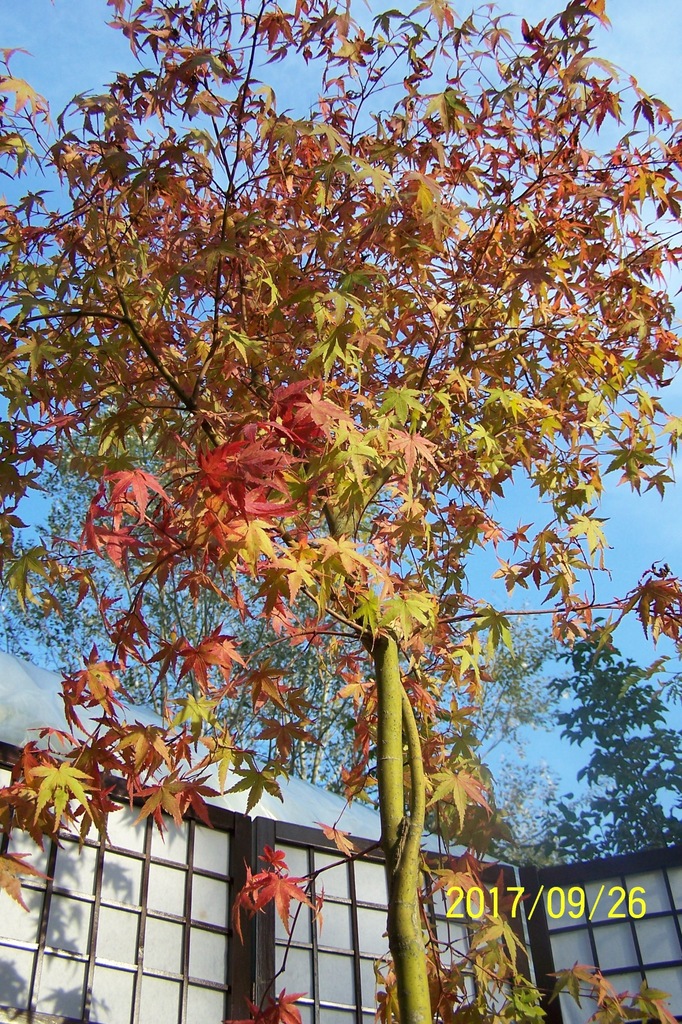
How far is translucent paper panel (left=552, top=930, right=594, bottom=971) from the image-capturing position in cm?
380

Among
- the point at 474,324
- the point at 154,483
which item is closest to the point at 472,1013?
the point at 154,483

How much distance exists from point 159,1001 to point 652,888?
2.07 metres

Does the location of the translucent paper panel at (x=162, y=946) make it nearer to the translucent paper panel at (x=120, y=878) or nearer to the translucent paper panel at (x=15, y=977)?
the translucent paper panel at (x=120, y=878)

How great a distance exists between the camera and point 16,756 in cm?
273

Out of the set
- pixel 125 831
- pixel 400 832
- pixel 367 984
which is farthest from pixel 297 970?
pixel 400 832

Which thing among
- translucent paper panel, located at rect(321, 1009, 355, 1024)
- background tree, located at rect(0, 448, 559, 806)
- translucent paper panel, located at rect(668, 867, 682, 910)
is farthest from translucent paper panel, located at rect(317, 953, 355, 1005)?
background tree, located at rect(0, 448, 559, 806)

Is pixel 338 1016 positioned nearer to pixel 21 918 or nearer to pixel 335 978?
pixel 335 978

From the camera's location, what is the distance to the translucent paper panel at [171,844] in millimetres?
3111

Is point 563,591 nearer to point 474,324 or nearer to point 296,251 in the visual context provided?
point 474,324

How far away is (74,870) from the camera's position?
286 cm

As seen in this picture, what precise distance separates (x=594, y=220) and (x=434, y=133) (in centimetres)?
53

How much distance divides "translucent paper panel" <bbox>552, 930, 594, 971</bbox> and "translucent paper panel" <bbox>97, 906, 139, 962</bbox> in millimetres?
1922

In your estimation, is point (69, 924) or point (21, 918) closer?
point (21, 918)

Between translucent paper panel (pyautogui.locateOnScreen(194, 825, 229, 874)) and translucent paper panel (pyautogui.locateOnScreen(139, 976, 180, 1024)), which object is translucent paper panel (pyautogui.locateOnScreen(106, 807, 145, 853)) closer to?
translucent paper panel (pyautogui.locateOnScreen(194, 825, 229, 874))
